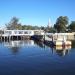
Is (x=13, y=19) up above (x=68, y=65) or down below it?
above

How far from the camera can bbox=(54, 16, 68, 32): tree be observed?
136875mm

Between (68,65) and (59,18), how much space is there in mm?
105748

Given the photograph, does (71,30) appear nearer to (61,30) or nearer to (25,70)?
(61,30)

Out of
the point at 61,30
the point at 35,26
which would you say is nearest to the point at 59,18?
the point at 61,30

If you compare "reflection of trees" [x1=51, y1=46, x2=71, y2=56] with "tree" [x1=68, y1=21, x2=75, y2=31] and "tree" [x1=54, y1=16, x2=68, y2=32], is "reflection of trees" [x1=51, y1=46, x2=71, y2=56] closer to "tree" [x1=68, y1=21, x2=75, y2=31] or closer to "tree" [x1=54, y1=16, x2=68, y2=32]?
"tree" [x1=54, y1=16, x2=68, y2=32]

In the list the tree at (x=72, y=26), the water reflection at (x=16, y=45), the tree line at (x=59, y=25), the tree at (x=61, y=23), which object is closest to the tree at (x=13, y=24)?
the tree line at (x=59, y=25)

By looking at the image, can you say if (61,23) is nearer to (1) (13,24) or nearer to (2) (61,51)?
(1) (13,24)

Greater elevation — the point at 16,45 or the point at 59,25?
the point at 59,25

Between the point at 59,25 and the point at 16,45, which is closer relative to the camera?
the point at 16,45

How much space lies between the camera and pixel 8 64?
118 ft

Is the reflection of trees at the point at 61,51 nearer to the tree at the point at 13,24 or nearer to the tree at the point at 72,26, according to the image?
the tree at the point at 72,26

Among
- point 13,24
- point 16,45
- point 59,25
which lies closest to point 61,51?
point 16,45

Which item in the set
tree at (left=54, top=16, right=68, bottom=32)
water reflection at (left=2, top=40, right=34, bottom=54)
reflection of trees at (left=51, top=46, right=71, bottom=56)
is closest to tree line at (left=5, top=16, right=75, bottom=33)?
tree at (left=54, top=16, right=68, bottom=32)

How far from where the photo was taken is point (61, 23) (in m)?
137
